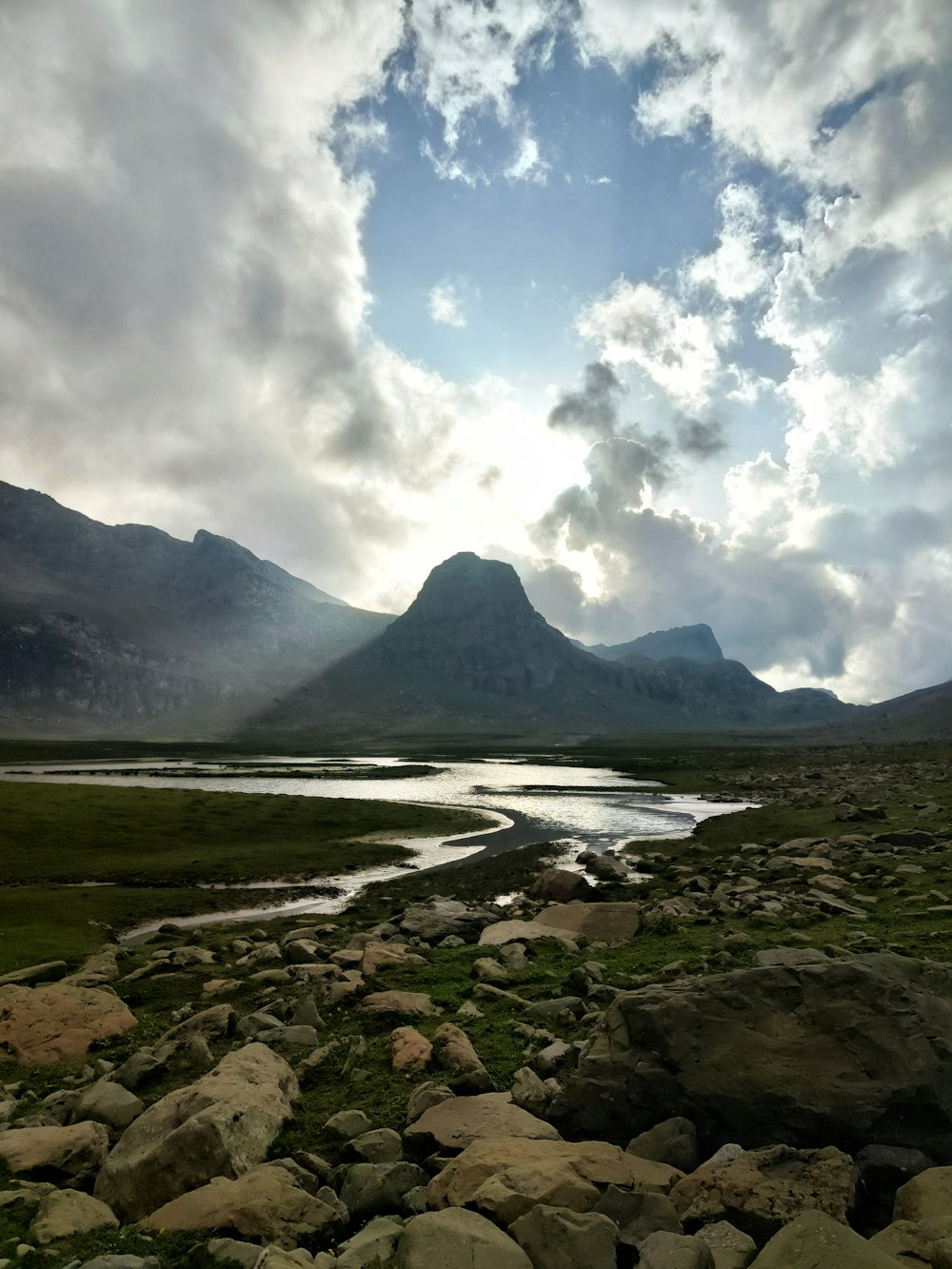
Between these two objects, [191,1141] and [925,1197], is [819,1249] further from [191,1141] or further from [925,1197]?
[191,1141]

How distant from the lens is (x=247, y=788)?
96.4 m

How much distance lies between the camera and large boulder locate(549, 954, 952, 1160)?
8.25 m

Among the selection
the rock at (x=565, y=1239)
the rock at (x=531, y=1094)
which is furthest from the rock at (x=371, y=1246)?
the rock at (x=531, y=1094)

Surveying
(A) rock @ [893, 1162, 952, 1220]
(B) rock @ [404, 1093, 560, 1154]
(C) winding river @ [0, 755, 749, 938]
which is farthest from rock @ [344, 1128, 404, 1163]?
(C) winding river @ [0, 755, 749, 938]

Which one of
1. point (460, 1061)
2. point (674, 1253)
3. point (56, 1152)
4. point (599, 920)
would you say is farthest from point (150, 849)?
point (674, 1253)

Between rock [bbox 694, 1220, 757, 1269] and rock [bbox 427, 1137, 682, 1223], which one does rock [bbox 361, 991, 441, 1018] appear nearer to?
rock [bbox 427, 1137, 682, 1223]

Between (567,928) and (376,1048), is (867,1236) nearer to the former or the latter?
(376,1048)

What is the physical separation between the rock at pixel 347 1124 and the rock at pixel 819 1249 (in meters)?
5.83

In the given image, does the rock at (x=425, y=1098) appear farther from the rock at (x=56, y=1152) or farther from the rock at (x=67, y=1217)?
the rock at (x=56, y=1152)

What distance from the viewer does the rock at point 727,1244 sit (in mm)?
6160

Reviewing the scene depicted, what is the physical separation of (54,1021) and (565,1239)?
45.9ft

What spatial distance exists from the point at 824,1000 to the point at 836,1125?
5.04 feet

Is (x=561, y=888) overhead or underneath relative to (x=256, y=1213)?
underneath

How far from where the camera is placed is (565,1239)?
6.46 meters
